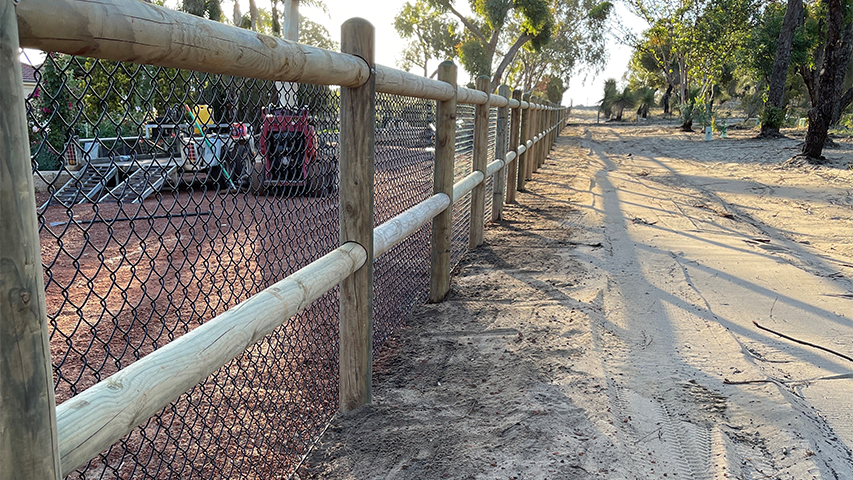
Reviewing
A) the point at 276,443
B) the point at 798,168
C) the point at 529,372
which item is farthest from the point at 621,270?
the point at 798,168

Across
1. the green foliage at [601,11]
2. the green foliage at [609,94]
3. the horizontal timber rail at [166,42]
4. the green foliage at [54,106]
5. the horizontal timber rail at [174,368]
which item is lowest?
the horizontal timber rail at [174,368]

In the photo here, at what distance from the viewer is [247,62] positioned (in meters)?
1.74

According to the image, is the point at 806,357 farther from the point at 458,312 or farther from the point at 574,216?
the point at 574,216

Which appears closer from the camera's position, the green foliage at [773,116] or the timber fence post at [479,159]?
the timber fence post at [479,159]

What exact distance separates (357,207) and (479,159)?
3313 millimetres

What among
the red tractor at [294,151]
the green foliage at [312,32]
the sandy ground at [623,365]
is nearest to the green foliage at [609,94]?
the green foliage at [312,32]

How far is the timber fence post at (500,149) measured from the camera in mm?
7203

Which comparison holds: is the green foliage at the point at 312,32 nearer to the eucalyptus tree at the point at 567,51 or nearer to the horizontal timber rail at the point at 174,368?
the eucalyptus tree at the point at 567,51

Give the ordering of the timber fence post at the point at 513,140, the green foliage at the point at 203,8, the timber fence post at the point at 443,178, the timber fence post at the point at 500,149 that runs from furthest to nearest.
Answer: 1. the green foliage at the point at 203,8
2. the timber fence post at the point at 513,140
3. the timber fence post at the point at 500,149
4. the timber fence post at the point at 443,178

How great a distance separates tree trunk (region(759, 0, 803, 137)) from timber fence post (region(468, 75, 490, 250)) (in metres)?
17.3

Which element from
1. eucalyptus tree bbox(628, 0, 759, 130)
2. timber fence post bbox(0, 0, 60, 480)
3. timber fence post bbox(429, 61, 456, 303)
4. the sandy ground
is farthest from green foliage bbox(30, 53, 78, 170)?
eucalyptus tree bbox(628, 0, 759, 130)

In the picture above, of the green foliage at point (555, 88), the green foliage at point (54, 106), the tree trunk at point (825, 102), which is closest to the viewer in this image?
the green foliage at point (54, 106)

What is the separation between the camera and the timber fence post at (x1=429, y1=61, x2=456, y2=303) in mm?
4371

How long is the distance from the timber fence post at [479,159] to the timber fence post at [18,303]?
480cm
